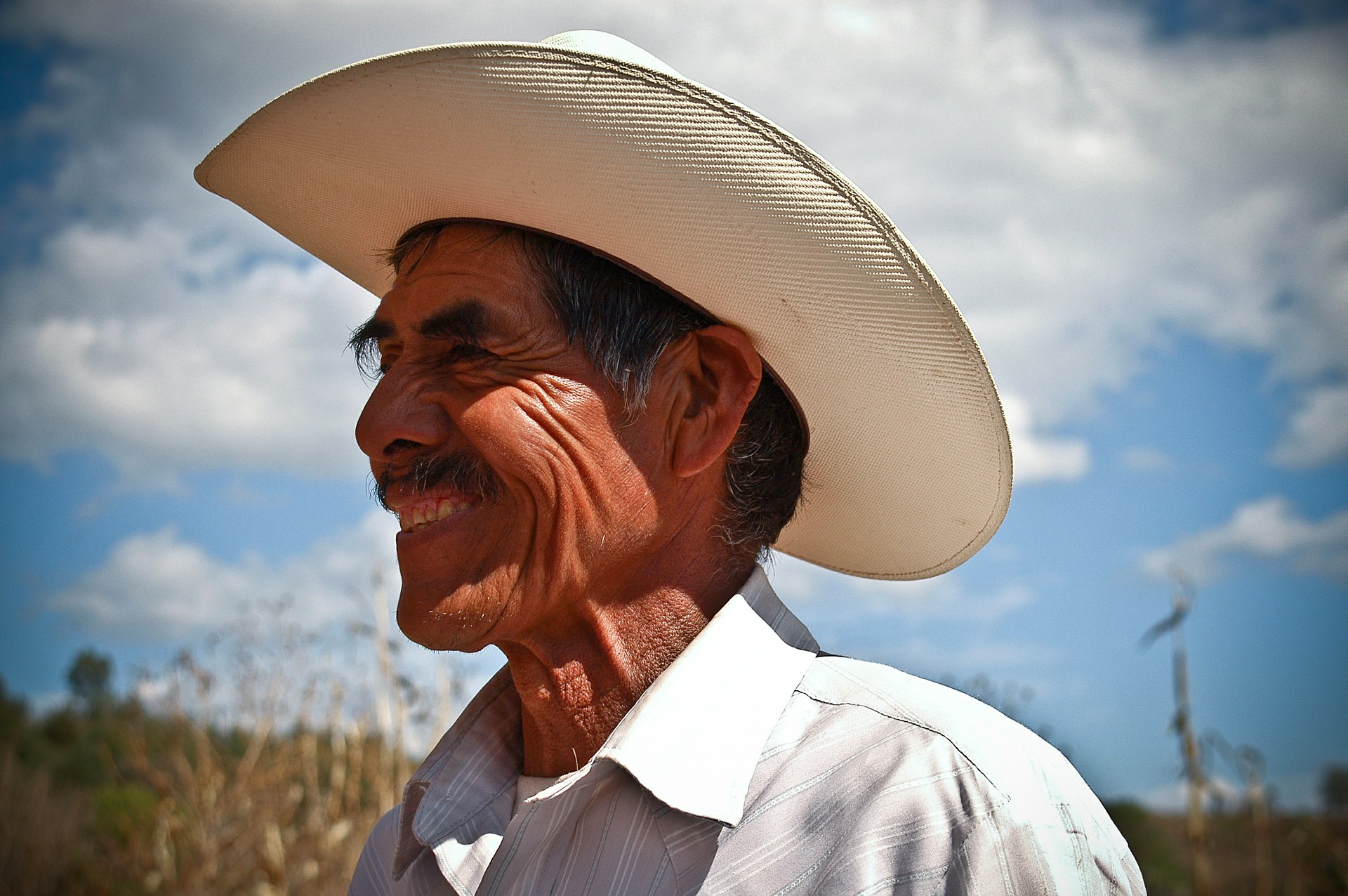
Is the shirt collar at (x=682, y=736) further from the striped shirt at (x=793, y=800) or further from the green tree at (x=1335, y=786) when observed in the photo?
the green tree at (x=1335, y=786)

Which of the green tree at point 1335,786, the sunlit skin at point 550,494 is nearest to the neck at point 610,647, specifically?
the sunlit skin at point 550,494

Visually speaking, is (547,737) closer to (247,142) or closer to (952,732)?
(952,732)

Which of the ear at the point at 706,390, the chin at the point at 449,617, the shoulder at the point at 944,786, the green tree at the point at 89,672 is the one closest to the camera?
the shoulder at the point at 944,786

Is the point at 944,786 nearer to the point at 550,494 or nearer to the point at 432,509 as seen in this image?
the point at 550,494

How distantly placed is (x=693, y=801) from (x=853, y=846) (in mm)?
264

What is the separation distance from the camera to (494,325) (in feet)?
6.57

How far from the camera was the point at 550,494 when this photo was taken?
6.27 feet

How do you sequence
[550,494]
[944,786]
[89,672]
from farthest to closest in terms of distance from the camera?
[89,672]
[550,494]
[944,786]

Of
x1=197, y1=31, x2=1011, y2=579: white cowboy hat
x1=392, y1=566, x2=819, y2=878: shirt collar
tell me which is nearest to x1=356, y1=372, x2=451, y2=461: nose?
x1=197, y1=31, x2=1011, y2=579: white cowboy hat

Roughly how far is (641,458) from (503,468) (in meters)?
0.27

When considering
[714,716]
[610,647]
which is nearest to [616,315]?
[610,647]

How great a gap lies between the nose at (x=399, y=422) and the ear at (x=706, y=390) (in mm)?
461

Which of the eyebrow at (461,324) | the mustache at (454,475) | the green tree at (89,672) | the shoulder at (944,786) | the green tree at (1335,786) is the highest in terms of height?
the green tree at (89,672)

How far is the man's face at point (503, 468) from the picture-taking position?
6.30ft
